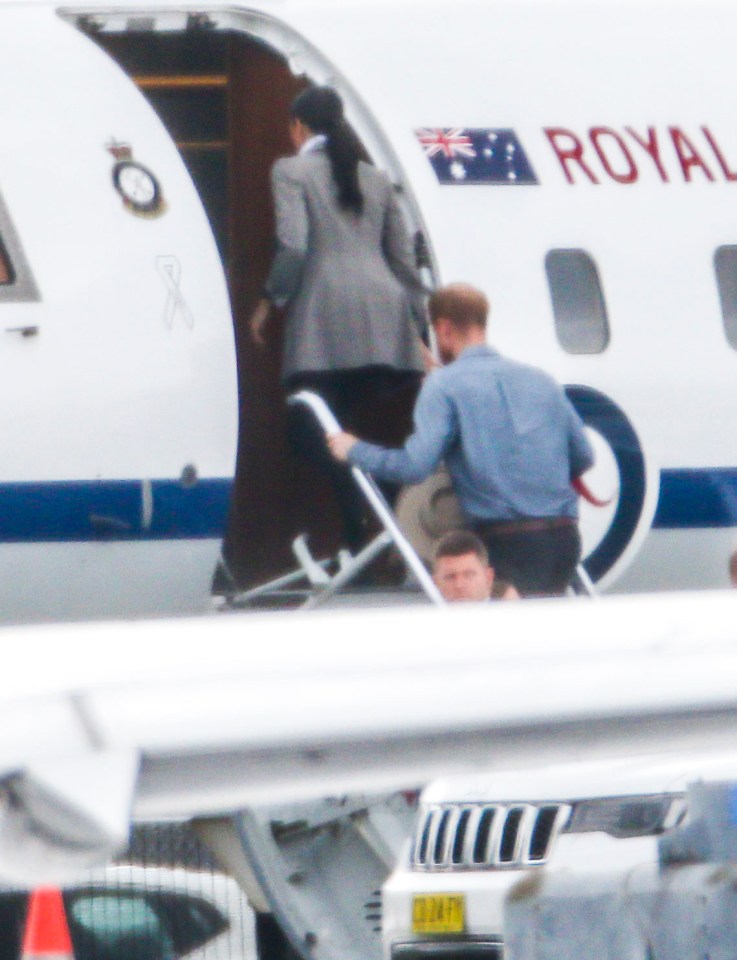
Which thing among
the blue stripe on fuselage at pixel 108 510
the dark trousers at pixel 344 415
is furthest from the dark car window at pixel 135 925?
the dark trousers at pixel 344 415

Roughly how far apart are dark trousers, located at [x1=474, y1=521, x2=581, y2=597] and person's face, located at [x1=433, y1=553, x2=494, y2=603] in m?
0.26

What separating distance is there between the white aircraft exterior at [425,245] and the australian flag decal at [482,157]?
11 millimetres

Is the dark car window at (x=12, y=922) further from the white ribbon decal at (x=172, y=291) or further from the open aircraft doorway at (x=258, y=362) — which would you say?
the white ribbon decal at (x=172, y=291)

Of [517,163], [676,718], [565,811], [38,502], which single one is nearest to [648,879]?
[676,718]

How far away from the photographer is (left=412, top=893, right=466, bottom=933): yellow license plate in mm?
6531

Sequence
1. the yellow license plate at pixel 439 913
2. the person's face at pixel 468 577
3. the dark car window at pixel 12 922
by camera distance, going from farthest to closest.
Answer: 1. the dark car window at pixel 12 922
2. the person's face at pixel 468 577
3. the yellow license plate at pixel 439 913

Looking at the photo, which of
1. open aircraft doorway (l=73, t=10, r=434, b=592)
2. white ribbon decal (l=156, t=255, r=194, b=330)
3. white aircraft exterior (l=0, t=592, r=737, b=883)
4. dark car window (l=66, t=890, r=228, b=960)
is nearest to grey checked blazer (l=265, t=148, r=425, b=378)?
white ribbon decal (l=156, t=255, r=194, b=330)

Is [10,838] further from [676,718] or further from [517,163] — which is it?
[517,163]

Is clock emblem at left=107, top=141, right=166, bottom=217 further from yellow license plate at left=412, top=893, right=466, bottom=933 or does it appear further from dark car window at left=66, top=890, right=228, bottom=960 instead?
yellow license plate at left=412, top=893, right=466, bottom=933

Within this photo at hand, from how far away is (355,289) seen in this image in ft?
27.8

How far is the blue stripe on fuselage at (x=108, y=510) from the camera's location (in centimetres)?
830

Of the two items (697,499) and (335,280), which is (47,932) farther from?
(697,499)

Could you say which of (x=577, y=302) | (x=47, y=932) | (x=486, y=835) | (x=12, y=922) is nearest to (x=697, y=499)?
(x=577, y=302)

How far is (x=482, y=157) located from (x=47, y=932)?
4.36 m
